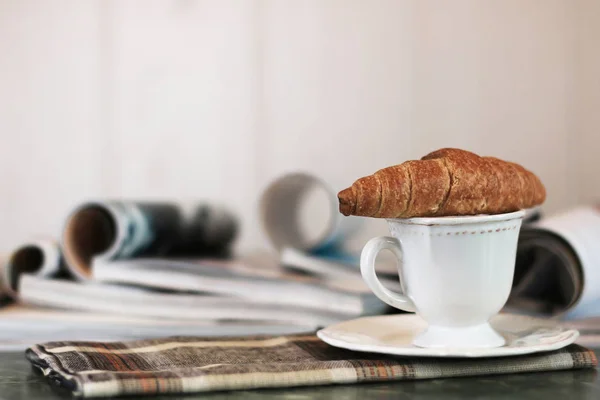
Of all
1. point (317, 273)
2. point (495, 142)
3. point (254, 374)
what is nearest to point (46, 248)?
point (317, 273)

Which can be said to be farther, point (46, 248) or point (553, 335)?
point (46, 248)

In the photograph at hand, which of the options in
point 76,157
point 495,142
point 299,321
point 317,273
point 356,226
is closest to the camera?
point 299,321

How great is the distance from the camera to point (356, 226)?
101 centimetres

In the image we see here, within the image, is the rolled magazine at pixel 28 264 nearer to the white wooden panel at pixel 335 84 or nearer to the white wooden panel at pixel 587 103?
the white wooden panel at pixel 335 84

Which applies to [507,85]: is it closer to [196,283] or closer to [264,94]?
[264,94]

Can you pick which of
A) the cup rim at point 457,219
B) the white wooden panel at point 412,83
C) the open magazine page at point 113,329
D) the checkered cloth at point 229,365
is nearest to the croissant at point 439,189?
the cup rim at point 457,219

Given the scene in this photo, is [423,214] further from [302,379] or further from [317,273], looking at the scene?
[317,273]

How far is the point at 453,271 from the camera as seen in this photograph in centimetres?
52

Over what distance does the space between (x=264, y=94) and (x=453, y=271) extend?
100 centimetres

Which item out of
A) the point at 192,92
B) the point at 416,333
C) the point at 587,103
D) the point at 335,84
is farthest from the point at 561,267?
the point at 192,92

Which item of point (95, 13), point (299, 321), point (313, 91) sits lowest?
point (299, 321)

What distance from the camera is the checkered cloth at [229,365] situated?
1.52ft

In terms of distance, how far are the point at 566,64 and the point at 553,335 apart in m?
0.93

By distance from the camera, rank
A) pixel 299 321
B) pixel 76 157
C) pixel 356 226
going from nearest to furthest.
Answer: pixel 299 321
pixel 356 226
pixel 76 157
